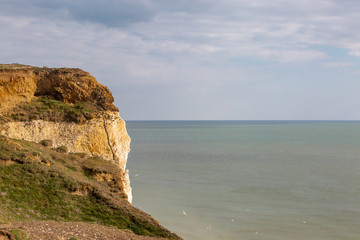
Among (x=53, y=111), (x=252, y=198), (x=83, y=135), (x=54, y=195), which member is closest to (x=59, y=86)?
(x=53, y=111)

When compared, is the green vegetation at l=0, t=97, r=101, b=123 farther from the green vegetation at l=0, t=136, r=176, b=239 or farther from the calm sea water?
the calm sea water

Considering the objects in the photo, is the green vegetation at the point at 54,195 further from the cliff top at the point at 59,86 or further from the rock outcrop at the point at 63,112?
the cliff top at the point at 59,86

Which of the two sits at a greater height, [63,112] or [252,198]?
[63,112]

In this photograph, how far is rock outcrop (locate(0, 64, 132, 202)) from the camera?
3086 centimetres

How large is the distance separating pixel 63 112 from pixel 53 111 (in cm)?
91

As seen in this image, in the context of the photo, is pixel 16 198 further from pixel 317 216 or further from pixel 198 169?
pixel 198 169

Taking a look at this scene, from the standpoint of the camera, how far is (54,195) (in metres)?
22.4

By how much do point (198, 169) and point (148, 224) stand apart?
3509 centimetres

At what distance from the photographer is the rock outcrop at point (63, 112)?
101 feet

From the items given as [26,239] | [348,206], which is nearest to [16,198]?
[26,239]

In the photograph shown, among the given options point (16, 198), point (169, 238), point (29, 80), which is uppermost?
point (29, 80)

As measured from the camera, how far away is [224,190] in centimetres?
4147

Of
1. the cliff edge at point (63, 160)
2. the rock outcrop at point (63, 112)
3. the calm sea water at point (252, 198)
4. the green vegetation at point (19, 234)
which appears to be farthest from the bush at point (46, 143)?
the green vegetation at point (19, 234)

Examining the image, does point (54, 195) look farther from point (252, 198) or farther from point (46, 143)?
point (252, 198)
